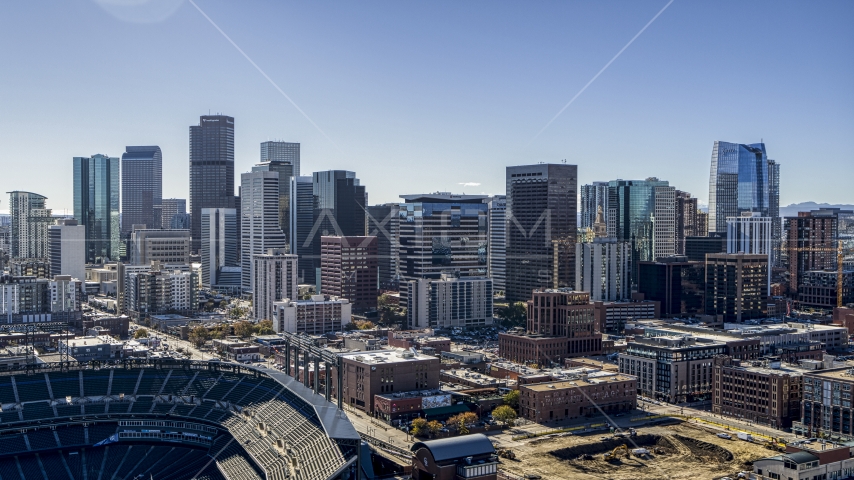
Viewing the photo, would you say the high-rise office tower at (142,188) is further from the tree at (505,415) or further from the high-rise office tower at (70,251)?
the tree at (505,415)

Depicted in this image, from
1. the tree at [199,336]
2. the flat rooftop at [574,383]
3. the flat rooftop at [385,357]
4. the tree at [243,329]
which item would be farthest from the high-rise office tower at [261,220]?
the flat rooftop at [574,383]

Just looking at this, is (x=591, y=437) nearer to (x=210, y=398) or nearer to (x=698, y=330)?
(x=210, y=398)

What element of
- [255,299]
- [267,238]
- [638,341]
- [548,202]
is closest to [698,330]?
[638,341]

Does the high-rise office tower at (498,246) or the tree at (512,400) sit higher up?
the high-rise office tower at (498,246)

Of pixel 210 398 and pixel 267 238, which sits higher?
pixel 267 238

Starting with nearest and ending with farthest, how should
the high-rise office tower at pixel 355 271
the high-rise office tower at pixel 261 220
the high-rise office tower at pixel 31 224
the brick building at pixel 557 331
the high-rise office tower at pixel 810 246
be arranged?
the brick building at pixel 557 331, the high-rise office tower at pixel 355 271, the high-rise office tower at pixel 810 246, the high-rise office tower at pixel 261 220, the high-rise office tower at pixel 31 224

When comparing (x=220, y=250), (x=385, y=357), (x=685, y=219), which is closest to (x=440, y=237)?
(x=385, y=357)
